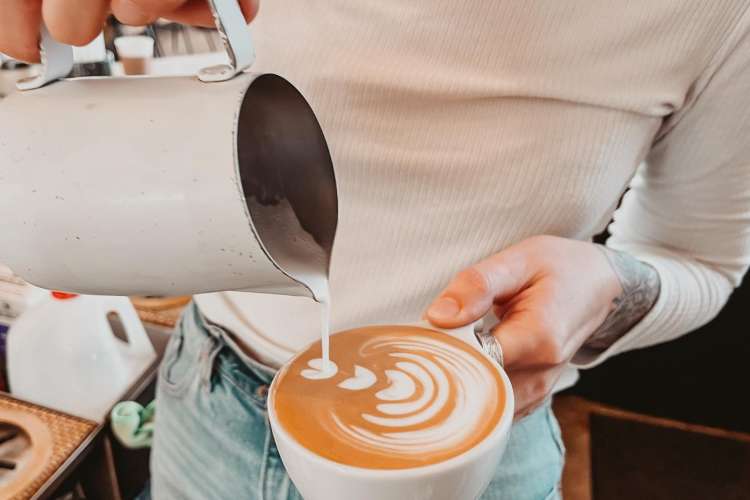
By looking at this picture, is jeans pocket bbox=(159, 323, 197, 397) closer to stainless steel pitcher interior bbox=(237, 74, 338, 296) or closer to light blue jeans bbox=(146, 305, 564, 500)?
light blue jeans bbox=(146, 305, 564, 500)

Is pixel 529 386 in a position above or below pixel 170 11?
below

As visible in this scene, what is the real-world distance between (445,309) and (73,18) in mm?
379

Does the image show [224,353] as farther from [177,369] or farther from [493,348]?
[493,348]

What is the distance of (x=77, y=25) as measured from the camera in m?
0.44

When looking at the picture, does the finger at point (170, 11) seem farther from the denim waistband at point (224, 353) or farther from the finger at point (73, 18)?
the denim waistband at point (224, 353)

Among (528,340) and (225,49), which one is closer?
(225,49)

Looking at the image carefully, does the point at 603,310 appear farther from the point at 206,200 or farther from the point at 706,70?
the point at 206,200

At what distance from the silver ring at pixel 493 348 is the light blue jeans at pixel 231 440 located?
0.21 meters

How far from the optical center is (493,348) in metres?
0.59

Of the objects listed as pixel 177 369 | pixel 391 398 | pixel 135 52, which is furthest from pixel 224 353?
pixel 135 52

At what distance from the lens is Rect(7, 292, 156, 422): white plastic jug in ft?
3.68

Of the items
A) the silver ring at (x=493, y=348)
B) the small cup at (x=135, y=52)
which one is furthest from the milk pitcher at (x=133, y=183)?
the small cup at (x=135, y=52)

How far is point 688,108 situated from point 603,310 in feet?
0.78

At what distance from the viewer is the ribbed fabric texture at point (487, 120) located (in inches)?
25.7
